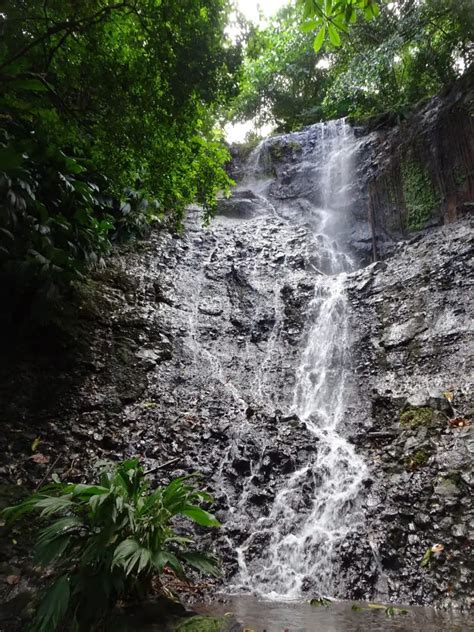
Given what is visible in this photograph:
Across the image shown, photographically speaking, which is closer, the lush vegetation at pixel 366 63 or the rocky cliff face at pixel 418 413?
the rocky cliff face at pixel 418 413

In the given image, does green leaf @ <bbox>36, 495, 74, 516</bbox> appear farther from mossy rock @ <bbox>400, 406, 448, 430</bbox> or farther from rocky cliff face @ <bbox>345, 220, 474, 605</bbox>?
mossy rock @ <bbox>400, 406, 448, 430</bbox>

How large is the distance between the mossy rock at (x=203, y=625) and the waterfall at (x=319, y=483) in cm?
134

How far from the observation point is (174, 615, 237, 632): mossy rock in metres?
2.53

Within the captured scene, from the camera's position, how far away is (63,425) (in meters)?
5.35

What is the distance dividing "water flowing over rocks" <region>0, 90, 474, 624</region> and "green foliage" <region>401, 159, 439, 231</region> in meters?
0.93

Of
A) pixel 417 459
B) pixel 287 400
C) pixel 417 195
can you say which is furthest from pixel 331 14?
pixel 417 195

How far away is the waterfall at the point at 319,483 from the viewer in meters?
4.14

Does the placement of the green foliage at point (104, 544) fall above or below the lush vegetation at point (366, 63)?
below

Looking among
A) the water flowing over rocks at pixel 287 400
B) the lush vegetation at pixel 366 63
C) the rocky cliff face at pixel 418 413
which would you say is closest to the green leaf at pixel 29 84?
the lush vegetation at pixel 366 63

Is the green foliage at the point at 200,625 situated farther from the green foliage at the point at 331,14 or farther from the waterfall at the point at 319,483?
the green foliage at the point at 331,14

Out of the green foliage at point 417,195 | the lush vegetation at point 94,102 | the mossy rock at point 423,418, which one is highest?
the green foliage at point 417,195

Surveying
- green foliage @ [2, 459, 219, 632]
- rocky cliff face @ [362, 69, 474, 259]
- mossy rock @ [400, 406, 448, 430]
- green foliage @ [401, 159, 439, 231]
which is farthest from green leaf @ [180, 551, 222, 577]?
green foliage @ [401, 159, 439, 231]

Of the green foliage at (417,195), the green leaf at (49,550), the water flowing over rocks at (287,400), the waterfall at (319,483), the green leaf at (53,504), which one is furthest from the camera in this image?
the green foliage at (417,195)

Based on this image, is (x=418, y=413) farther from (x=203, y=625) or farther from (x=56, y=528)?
(x=56, y=528)
